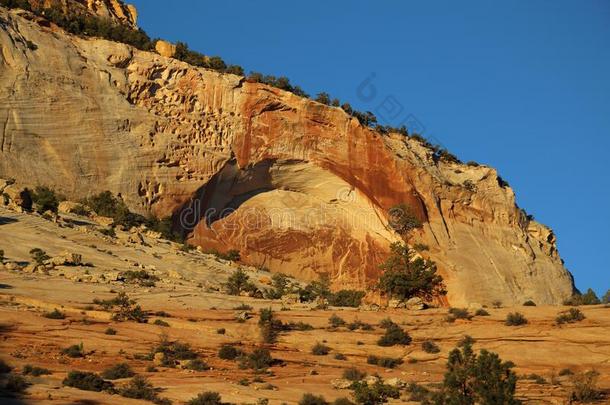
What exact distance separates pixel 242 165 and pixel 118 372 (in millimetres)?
32663

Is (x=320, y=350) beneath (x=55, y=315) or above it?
beneath

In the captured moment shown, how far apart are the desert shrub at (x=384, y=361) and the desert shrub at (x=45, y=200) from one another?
73.1 feet

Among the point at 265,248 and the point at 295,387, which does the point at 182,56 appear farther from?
the point at 295,387

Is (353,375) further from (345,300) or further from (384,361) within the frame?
(345,300)

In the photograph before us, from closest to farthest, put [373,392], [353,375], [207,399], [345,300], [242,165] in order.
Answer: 1. [207,399]
2. [373,392]
3. [353,375]
4. [345,300]
5. [242,165]

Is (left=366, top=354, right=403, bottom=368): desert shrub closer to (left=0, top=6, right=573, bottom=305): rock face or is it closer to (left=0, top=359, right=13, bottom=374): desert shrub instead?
(left=0, top=359, right=13, bottom=374): desert shrub

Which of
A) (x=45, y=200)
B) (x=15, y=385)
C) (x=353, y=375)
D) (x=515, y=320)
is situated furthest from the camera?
(x=45, y=200)

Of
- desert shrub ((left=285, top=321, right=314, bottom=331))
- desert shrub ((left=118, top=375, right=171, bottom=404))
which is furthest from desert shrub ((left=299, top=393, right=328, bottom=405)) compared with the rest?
desert shrub ((left=285, top=321, right=314, bottom=331))

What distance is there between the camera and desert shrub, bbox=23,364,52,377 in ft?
90.0

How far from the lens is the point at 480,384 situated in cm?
2505

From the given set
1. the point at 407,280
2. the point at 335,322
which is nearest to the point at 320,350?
the point at 335,322

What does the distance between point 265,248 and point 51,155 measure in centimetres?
1383

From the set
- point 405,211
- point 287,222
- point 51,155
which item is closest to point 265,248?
point 287,222

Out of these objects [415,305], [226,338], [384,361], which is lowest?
[384,361]
